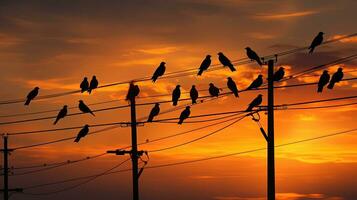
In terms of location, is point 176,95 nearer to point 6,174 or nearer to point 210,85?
point 210,85

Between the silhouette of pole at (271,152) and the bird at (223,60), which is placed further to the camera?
the bird at (223,60)

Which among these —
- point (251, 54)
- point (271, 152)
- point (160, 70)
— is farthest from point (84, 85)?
point (271, 152)

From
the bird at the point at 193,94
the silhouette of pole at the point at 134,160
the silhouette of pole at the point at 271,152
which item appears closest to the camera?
the silhouette of pole at the point at 271,152

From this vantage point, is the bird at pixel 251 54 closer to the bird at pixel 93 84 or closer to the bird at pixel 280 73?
the bird at pixel 280 73

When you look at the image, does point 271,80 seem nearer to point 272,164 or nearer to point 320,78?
point 272,164

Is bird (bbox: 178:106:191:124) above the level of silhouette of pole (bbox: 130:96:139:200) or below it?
above

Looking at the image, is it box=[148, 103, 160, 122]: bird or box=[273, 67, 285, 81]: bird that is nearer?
box=[273, 67, 285, 81]: bird

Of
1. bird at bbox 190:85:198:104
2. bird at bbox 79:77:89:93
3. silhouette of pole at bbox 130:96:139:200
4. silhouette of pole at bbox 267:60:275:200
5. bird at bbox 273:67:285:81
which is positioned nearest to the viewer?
silhouette of pole at bbox 267:60:275:200

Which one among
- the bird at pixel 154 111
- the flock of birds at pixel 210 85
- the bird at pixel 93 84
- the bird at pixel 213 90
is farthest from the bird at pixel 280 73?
the bird at pixel 93 84

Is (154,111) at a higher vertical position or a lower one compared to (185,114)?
higher

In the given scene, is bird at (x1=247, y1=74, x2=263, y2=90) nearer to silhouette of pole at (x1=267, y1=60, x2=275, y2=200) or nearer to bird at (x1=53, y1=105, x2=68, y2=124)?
silhouette of pole at (x1=267, y1=60, x2=275, y2=200)

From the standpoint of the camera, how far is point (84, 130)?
1833 inches

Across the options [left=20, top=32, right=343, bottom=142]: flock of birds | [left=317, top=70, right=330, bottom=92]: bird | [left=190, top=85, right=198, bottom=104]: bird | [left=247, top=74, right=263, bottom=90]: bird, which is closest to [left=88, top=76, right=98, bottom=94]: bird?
[left=20, top=32, right=343, bottom=142]: flock of birds

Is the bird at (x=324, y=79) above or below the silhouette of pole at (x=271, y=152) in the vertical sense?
above
